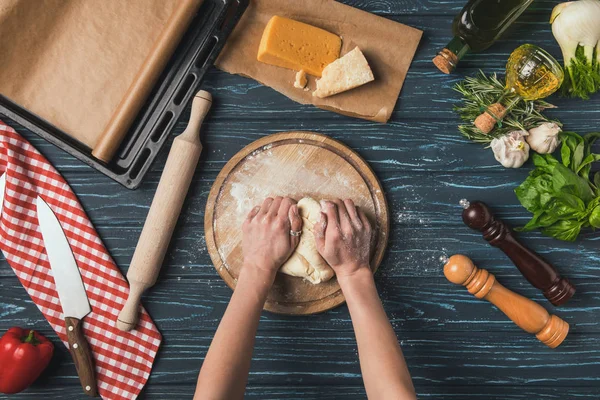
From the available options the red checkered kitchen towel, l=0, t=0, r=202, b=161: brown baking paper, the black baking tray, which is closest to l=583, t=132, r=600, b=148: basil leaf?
the black baking tray

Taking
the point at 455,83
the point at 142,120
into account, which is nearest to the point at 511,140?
the point at 455,83

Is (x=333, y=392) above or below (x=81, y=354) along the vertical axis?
above

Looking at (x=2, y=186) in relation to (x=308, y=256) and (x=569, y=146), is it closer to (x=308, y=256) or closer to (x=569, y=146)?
(x=308, y=256)

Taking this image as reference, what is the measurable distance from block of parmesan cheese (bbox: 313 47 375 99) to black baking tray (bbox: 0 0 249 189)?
31cm

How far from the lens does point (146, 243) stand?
1423 millimetres

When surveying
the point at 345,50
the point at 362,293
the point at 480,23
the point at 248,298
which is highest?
the point at 480,23

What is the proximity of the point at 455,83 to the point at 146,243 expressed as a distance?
1.02m

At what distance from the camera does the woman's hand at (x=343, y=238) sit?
4.50 ft

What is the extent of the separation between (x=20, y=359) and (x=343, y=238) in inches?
37.7

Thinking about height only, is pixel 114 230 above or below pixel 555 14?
below

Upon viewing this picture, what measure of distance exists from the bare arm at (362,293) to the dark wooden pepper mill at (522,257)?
309 mm

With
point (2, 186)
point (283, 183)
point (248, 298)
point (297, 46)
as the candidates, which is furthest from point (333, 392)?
point (2, 186)

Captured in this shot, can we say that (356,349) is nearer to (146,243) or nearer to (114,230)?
(146,243)

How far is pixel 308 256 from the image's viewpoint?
1.41 m
